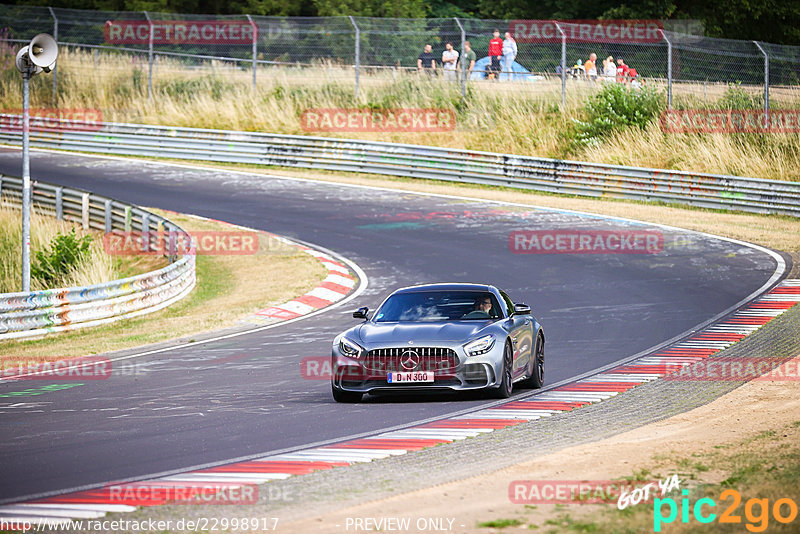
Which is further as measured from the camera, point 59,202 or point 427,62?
point 427,62

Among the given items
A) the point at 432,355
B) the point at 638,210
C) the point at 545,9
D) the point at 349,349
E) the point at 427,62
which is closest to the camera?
the point at 432,355

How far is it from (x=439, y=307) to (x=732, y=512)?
21.9ft

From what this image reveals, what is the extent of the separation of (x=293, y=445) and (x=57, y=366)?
23.1 ft

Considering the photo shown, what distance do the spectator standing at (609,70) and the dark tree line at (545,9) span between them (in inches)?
642

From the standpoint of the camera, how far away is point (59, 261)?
2355 centimetres

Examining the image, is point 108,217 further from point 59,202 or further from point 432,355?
point 432,355

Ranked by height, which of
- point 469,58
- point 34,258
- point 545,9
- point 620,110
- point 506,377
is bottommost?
point 34,258

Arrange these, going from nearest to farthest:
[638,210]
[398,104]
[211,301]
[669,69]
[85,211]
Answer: [211,301]
[85,211]
[638,210]
[669,69]
[398,104]

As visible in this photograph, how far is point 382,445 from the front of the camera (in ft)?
32.7

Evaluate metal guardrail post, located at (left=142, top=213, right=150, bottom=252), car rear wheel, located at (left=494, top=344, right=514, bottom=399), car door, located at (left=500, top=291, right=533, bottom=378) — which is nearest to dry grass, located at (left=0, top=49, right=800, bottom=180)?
metal guardrail post, located at (left=142, top=213, right=150, bottom=252)

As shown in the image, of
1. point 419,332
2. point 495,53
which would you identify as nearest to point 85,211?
point 495,53

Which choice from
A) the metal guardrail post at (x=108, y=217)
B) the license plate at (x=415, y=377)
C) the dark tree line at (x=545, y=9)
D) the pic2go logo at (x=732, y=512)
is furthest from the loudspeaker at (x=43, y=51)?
the dark tree line at (x=545, y=9)

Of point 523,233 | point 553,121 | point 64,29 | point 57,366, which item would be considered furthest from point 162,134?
point 57,366

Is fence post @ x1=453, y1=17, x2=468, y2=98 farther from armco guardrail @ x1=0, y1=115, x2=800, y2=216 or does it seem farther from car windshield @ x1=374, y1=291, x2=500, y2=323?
car windshield @ x1=374, y1=291, x2=500, y2=323
